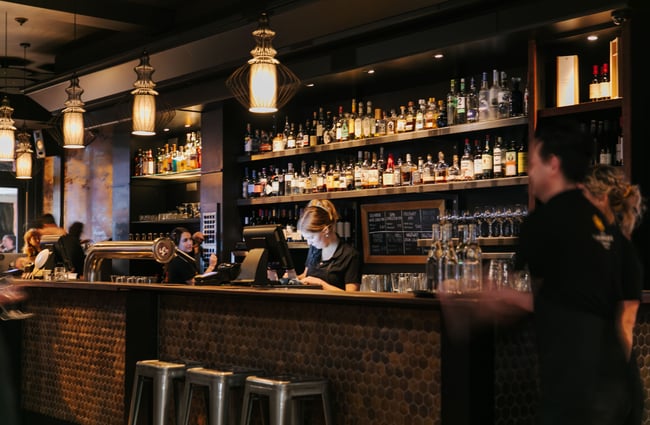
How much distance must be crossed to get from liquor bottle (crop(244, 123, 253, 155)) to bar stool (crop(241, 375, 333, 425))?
368cm

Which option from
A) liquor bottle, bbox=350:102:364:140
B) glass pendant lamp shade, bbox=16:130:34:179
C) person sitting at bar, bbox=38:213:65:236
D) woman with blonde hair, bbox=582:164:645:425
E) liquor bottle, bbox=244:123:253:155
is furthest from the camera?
glass pendant lamp shade, bbox=16:130:34:179

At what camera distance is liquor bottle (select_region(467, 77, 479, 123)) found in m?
5.50

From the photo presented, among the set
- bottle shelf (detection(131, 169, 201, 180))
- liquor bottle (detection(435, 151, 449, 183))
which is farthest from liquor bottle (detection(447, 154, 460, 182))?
bottle shelf (detection(131, 169, 201, 180))

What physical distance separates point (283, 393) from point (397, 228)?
3002 millimetres

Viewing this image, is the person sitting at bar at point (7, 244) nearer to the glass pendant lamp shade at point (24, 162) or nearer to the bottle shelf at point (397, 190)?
the glass pendant lamp shade at point (24, 162)

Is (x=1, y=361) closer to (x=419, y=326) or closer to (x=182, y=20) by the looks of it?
(x=419, y=326)

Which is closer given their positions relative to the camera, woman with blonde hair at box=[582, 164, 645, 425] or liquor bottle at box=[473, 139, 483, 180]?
woman with blonde hair at box=[582, 164, 645, 425]

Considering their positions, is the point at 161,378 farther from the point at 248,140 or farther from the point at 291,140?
the point at 248,140

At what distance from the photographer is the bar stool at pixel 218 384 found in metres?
3.77

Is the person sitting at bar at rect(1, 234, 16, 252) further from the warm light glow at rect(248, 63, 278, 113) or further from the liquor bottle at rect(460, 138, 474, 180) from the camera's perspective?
the warm light glow at rect(248, 63, 278, 113)

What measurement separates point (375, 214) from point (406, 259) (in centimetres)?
46

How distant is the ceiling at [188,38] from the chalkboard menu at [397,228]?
3.77ft

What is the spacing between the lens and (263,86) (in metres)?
4.29

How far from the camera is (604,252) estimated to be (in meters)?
2.69
